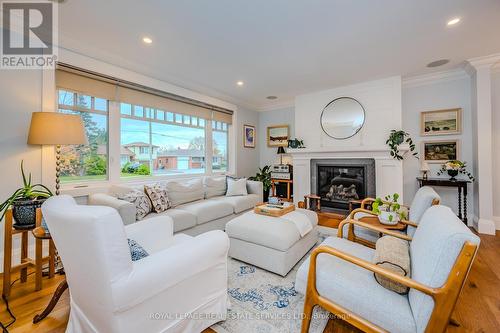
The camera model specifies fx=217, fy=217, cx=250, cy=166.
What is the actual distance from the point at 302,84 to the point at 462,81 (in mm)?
2568

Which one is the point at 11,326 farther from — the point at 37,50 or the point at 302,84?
the point at 302,84

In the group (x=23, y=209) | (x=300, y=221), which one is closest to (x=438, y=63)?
(x=300, y=221)

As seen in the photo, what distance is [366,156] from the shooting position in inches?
157

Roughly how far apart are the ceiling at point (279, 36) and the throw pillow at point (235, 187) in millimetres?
1853

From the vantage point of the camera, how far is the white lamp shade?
206cm

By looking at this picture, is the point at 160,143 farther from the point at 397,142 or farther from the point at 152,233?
the point at 397,142

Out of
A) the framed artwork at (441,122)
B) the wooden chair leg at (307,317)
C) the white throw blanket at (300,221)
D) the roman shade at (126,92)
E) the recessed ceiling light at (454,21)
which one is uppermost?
the recessed ceiling light at (454,21)

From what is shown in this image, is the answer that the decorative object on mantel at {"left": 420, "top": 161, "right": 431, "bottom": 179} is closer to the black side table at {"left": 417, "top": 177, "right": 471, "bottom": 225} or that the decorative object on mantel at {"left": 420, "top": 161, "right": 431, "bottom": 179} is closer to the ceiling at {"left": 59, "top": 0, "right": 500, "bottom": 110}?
the black side table at {"left": 417, "top": 177, "right": 471, "bottom": 225}

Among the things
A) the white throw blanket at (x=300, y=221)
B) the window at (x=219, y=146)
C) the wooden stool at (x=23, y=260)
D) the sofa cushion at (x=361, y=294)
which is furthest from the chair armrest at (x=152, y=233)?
the window at (x=219, y=146)

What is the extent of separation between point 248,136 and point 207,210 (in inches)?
115

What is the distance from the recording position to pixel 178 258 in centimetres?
121

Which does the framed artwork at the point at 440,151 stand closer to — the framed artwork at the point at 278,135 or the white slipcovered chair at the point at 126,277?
the framed artwork at the point at 278,135

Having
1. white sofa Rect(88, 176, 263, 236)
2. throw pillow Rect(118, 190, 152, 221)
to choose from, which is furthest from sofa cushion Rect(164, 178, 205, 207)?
throw pillow Rect(118, 190, 152, 221)

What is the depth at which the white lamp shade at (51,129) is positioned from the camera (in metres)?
2.06
